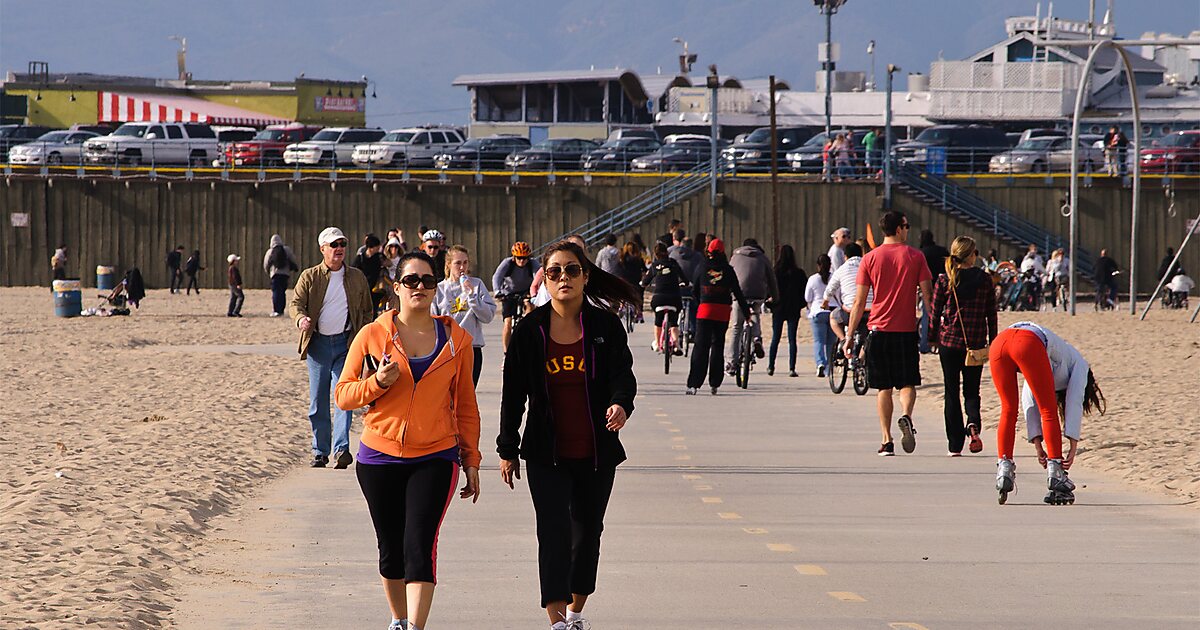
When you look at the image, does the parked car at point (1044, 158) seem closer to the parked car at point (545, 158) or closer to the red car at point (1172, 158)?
the red car at point (1172, 158)

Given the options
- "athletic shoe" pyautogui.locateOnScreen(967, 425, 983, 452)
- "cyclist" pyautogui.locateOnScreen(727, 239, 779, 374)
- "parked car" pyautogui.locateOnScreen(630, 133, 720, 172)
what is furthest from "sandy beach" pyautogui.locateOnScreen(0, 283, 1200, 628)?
"parked car" pyautogui.locateOnScreen(630, 133, 720, 172)

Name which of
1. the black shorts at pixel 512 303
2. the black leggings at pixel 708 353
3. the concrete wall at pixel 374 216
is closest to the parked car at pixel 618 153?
the concrete wall at pixel 374 216

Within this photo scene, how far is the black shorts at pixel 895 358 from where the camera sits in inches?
531

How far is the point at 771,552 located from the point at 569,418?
2.56 meters

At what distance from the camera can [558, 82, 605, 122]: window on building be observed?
73188 millimetres

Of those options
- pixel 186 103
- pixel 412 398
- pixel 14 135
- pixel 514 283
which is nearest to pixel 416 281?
pixel 412 398

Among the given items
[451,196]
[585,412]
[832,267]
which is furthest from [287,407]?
[451,196]

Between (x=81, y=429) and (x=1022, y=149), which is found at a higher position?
(x=1022, y=149)

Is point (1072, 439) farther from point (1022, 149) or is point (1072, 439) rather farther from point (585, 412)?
point (1022, 149)

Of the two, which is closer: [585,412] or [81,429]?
[585,412]

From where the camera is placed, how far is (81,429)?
1582cm

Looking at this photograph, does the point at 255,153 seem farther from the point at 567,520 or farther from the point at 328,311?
the point at 567,520

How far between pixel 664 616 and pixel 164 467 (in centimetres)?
604

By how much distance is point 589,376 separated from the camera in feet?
23.5
